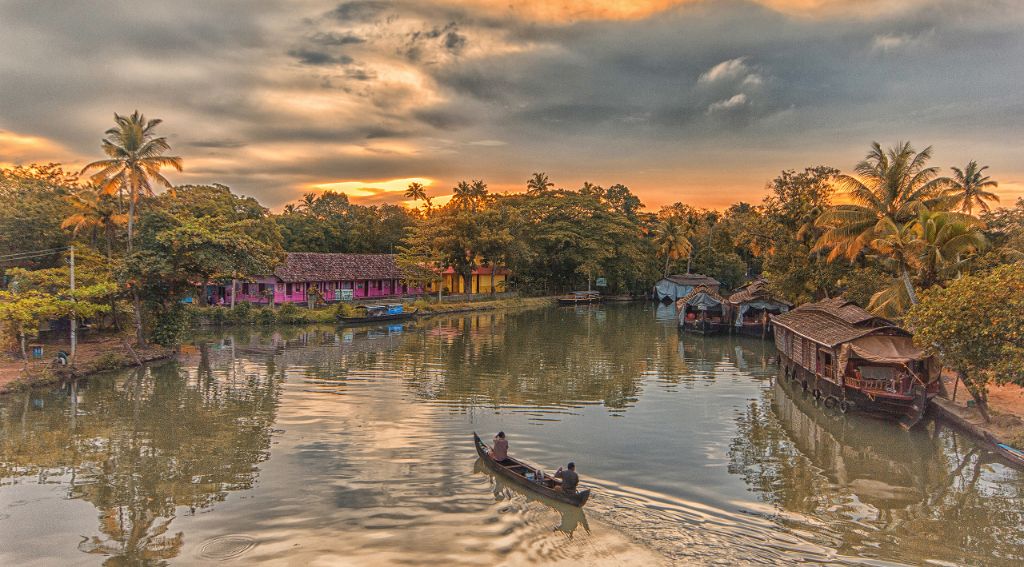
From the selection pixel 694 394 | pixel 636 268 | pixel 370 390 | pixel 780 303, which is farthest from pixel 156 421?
pixel 636 268

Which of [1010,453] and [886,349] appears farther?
[886,349]

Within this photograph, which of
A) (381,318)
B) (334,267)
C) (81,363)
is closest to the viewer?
(81,363)

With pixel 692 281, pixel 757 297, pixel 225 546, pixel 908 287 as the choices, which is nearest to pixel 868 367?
pixel 908 287

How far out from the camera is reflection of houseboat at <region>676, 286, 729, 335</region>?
48.3 m

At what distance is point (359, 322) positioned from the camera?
52.9 meters

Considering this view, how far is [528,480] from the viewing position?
15.5 metres

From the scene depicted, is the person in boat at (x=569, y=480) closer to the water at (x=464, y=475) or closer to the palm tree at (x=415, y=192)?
the water at (x=464, y=475)

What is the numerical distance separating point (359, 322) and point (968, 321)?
44459 millimetres

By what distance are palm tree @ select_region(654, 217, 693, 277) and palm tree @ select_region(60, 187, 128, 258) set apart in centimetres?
6790

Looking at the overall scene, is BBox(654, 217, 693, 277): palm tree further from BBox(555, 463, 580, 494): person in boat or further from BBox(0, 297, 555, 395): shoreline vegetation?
BBox(555, 463, 580, 494): person in boat

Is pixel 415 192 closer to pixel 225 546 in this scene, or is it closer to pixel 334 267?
pixel 334 267

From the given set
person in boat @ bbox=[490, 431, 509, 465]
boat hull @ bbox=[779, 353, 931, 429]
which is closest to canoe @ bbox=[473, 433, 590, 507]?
person in boat @ bbox=[490, 431, 509, 465]

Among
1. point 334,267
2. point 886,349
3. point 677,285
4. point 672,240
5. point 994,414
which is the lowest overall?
point 994,414

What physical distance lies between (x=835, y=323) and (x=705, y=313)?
23171 millimetres
